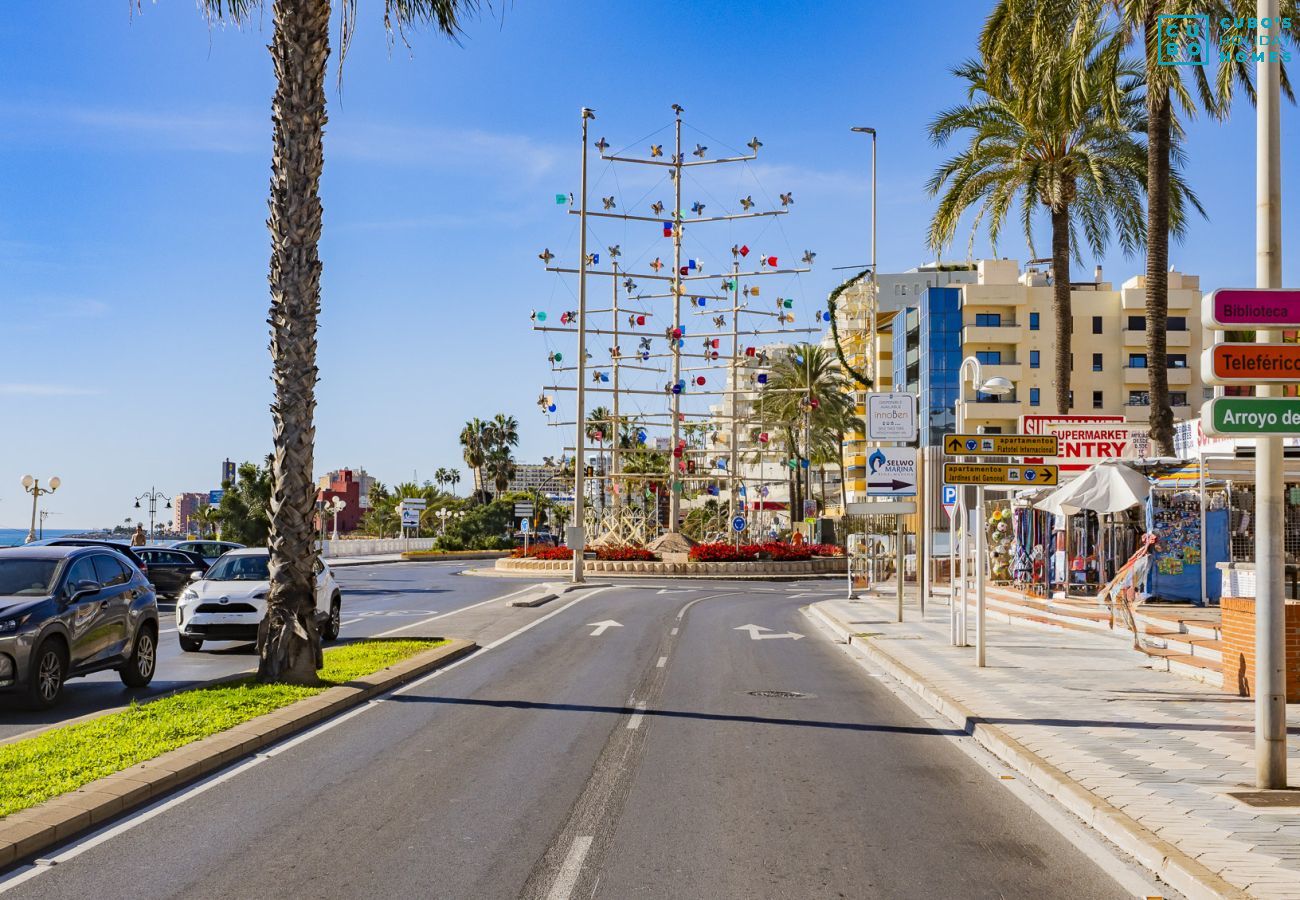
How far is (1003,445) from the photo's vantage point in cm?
1695

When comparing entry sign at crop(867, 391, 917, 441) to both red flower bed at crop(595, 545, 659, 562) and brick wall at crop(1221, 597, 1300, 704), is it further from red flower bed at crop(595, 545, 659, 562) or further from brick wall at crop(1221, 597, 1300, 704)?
red flower bed at crop(595, 545, 659, 562)

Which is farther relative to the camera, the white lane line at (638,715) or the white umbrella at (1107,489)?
the white umbrella at (1107,489)

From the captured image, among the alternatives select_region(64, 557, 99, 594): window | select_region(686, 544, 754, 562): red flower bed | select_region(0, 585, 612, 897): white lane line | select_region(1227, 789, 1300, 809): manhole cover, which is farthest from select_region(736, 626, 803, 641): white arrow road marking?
select_region(686, 544, 754, 562): red flower bed

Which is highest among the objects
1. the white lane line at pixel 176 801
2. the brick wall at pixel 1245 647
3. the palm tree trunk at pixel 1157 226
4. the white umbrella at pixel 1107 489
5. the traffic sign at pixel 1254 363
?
the palm tree trunk at pixel 1157 226

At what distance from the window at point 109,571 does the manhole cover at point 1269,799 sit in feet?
39.4

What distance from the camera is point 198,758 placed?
946 centimetres

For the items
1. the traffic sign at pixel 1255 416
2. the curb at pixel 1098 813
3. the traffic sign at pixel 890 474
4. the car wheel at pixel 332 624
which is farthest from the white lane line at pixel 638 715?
the traffic sign at pixel 890 474

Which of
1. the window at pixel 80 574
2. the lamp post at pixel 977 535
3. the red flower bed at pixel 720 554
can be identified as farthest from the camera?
the red flower bed at pixel 720 554

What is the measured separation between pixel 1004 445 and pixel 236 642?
46.0 ft

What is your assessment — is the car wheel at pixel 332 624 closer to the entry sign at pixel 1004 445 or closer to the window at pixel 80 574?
the window at pixel 80 574

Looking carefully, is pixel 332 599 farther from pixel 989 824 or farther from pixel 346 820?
pixel 989 824

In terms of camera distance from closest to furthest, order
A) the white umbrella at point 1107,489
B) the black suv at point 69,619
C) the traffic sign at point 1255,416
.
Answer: the traffic sign at point 1255,416, the black suv at point 69,619, the white umbrella at point 1107,489

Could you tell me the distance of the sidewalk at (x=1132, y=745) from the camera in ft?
22.5

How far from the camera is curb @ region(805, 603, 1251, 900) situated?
6410mm
